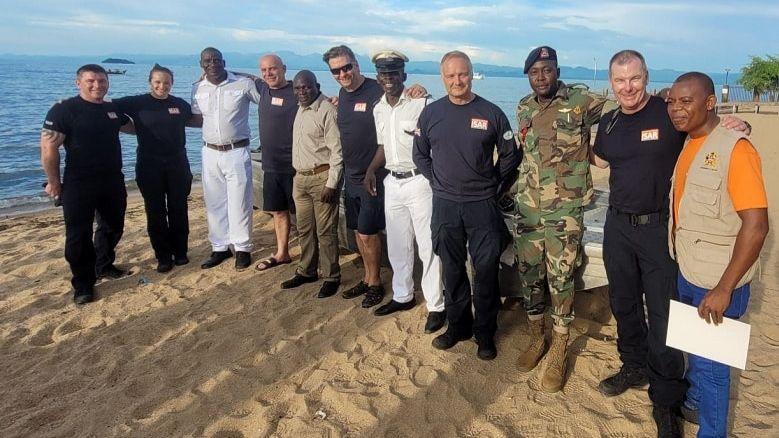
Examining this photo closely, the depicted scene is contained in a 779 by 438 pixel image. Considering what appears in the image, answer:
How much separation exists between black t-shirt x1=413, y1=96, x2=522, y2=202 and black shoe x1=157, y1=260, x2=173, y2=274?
3.54 meters

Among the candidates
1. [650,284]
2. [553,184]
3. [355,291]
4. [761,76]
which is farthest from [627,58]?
[761,76]

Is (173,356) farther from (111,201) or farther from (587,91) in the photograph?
(587,91)

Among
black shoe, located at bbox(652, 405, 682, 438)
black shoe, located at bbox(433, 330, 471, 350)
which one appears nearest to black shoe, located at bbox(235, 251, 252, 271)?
black shoe, located at bbox(433, 330, 471, 350)

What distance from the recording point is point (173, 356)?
12.6ft

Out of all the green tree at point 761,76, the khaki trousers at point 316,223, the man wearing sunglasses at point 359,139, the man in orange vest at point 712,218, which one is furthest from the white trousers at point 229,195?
the green tree at point 761,76

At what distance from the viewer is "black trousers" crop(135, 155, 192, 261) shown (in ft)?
17.2

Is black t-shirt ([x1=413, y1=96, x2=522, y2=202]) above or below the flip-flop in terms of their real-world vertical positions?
above

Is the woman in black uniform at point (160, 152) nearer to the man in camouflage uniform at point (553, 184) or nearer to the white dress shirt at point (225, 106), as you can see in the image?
the white dress shirt at point (225, 106)

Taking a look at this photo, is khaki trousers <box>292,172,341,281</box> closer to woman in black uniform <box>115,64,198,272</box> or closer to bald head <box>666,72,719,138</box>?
woman in black uniform <box>115,64,198,272</box>

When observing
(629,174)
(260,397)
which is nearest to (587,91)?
(629,174)

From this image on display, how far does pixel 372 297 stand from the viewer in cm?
459

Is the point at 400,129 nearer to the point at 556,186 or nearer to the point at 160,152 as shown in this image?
the point at 556,186

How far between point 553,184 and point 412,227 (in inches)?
51.9

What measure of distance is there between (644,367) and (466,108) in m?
1.96
